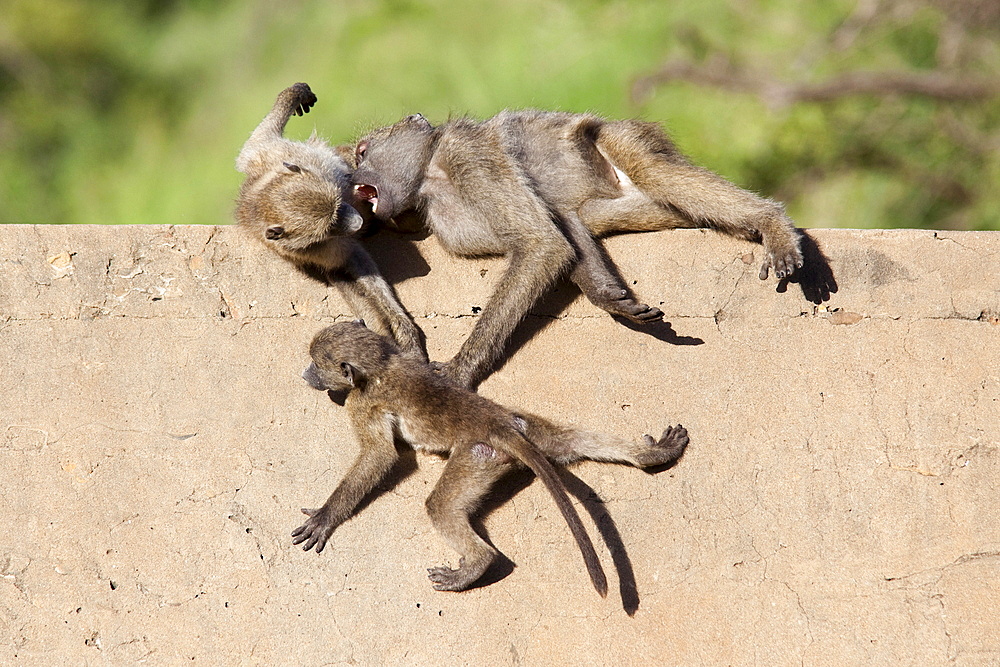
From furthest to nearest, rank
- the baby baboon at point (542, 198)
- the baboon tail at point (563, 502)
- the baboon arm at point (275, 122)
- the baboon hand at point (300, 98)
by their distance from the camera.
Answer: the baboon hand at point (300, 98)
the baboon arm at point (275, 122)
the baby baboon at point (542, 198)
the baboon tail at point (563, 502)

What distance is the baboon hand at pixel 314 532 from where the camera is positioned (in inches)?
145

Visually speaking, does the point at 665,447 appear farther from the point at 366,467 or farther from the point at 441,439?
the point at 366,467

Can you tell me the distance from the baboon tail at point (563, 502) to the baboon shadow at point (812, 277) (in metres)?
1.34

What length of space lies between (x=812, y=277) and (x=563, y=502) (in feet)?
5.06

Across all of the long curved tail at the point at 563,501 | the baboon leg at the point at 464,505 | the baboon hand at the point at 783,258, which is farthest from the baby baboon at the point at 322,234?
the baboon hand at the point at 783,258

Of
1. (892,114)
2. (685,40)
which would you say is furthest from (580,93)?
(892,114)

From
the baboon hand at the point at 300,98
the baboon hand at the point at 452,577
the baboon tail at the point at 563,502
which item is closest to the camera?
the baboon tail at the point at 563,502

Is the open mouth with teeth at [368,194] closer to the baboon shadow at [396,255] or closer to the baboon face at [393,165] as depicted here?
the baboon face at [393,165]

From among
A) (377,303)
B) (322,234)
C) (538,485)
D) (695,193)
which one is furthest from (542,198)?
(538,485)

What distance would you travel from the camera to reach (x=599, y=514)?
12.4ft

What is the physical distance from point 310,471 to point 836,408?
7.10 ft

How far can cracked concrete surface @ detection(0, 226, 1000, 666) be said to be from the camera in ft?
11.9

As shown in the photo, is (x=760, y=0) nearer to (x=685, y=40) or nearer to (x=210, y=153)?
(x=685, y=40)

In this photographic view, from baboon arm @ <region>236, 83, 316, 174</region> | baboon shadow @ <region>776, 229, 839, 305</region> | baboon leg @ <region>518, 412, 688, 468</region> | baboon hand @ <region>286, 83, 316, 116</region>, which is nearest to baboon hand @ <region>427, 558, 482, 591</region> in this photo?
baboon leg @ <region>518, 412, 688, 468</region>
